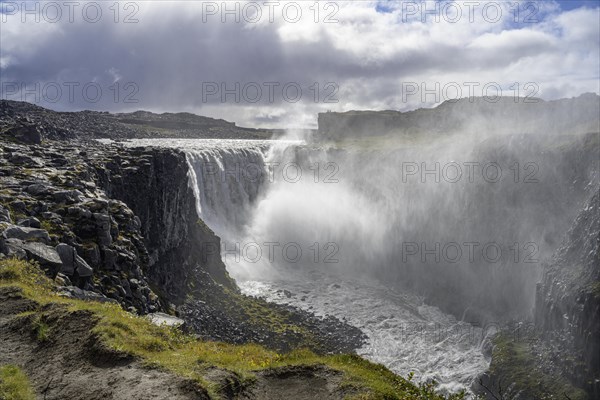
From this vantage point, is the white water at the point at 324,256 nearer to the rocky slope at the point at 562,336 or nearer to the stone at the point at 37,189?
the rocky slope at the point at 562,336

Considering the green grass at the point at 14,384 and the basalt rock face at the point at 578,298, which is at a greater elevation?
the green grass at the point at 14,384

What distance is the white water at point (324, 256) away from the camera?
47.4 metres

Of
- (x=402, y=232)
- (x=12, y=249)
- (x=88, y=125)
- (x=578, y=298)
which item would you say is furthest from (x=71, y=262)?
(x=88, y=125)

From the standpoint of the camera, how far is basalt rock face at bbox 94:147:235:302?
43.2 meters

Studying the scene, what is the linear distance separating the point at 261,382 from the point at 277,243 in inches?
2605

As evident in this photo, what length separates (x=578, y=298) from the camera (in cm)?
3928

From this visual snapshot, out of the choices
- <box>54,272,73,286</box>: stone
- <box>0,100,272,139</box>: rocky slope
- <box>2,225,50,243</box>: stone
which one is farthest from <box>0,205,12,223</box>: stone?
<box>0,100,272,139</box>: rocky slope

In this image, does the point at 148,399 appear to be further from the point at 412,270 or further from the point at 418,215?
the point at 418,215

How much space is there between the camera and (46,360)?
13.2 meters

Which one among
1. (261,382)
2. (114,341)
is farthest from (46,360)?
(261,382)

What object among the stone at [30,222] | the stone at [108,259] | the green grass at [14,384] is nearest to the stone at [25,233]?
the stone at [30,222]

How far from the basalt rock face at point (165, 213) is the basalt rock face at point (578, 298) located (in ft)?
116

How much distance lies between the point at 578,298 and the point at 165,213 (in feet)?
135

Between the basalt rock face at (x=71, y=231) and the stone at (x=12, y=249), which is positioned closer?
the stone at (x=12, y=249)
